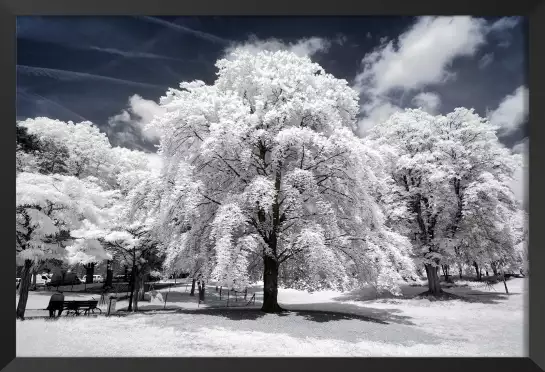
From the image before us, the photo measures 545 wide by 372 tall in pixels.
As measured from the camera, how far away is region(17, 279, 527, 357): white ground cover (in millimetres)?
6341

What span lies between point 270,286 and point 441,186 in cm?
585

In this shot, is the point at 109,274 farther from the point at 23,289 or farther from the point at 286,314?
the point at 286,314

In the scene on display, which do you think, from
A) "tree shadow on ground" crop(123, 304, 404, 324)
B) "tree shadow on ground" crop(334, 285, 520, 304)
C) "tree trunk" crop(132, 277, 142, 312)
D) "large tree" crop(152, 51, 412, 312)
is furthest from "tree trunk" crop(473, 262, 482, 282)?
"tree trunk" crop(132, 277, 142, 312)

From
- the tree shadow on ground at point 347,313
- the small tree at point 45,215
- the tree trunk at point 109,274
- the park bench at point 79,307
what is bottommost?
the tree shadow on ground at point 347,313

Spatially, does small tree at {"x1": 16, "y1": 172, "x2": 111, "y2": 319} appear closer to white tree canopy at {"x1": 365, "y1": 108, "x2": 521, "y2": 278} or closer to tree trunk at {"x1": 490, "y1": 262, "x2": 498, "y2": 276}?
white tree canopy at {"x1": 365, "y1": 108, "x2": 521, "y2": 278}

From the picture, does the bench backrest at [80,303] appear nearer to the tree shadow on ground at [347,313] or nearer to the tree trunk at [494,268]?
the tree shadow on ground at [347,313]

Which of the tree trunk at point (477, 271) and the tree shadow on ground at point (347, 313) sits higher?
the tree trunk at point (477, 271)

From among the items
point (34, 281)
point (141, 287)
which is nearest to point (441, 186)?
point (141, 287)

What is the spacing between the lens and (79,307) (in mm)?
7582

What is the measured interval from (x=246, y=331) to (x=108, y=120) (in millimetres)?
4886

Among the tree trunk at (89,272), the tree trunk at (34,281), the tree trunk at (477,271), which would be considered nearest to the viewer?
the tree trunk at (34,281)

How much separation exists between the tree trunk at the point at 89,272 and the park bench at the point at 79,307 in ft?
6.59

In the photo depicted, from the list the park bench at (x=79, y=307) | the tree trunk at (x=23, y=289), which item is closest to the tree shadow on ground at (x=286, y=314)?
the park bench at (x=79, y=307)

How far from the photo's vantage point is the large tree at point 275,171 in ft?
24.0
